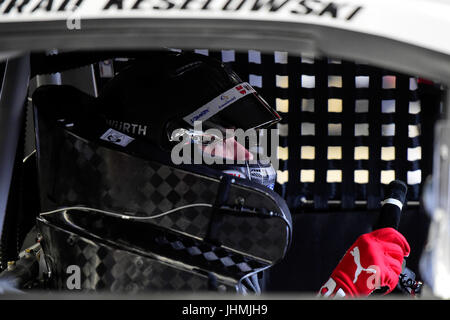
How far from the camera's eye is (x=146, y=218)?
1.42 meters

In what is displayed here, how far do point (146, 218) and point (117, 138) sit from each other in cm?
20

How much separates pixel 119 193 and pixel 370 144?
109 centimetres

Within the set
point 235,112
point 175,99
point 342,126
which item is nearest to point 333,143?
point 342,126

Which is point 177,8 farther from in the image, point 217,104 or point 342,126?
point 342,126

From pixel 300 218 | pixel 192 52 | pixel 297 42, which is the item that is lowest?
pixel 300 218

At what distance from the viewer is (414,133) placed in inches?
87.1

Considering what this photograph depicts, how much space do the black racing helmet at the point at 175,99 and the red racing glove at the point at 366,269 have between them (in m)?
0.42

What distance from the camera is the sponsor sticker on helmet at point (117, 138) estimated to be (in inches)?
56.9

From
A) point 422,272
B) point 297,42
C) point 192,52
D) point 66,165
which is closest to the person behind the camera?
point 297,42

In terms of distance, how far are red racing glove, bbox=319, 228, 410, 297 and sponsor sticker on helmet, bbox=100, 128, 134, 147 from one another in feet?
1.88

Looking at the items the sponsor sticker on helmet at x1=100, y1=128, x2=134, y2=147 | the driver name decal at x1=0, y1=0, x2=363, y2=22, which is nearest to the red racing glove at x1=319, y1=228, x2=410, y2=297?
the sponsor sticker on helmet at x1=100, y1=128, x2=134, y2=147

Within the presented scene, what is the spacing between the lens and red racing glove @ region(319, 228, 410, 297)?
151 cm
